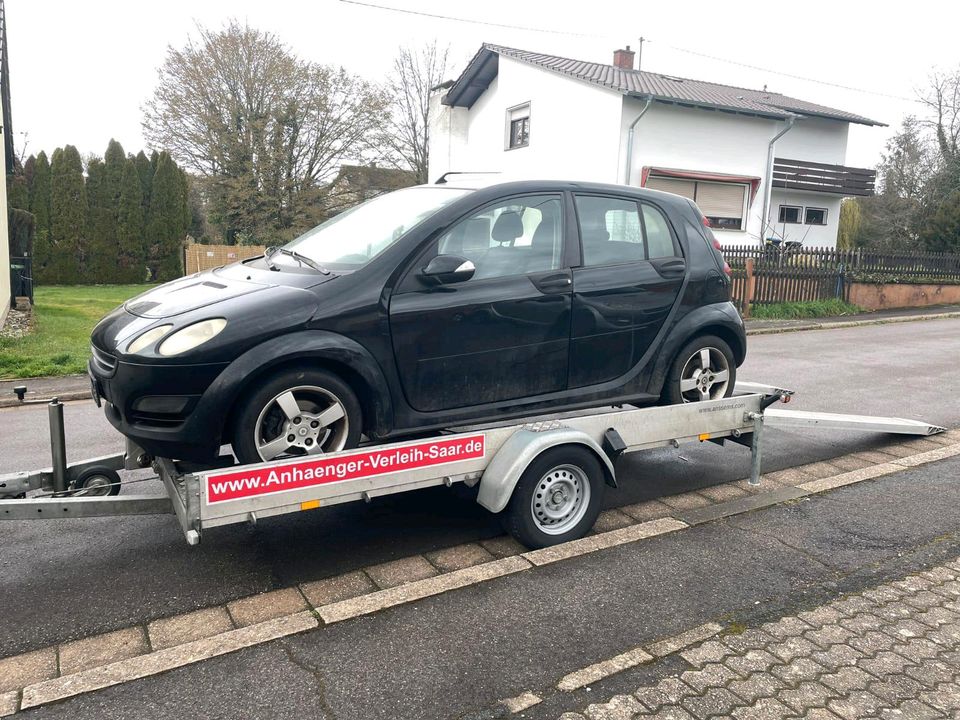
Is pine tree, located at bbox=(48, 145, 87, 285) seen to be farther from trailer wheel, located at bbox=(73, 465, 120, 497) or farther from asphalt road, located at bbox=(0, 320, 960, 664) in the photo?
trailer wheel, located at bbox=(73, 465, 120, 497)

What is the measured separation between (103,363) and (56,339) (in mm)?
10340

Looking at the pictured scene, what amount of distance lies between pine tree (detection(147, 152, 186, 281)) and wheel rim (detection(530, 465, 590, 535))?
26345 millimetres

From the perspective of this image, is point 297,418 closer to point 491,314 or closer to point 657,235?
point 491,314

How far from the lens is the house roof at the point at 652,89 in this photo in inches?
850


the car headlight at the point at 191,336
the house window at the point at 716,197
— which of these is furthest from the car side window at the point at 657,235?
the house window at the point at 716,197

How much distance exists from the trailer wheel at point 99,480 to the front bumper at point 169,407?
724 millimetres

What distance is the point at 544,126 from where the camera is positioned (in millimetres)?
23688

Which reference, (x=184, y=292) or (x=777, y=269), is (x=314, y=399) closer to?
(x=184, y=292)

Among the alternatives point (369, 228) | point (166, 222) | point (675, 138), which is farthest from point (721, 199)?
point (369, 228)

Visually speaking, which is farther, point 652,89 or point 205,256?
point 205,256

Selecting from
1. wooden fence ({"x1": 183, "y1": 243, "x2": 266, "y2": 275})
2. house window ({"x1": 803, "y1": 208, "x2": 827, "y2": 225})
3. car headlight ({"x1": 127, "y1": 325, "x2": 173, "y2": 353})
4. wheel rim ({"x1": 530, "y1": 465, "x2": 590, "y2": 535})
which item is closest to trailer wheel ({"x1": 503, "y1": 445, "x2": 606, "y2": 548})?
wheel rim ({"x1": 530, "y1": 465, "x2": 590, "y2": 535})

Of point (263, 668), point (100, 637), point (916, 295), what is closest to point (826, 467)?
point (263, 668)

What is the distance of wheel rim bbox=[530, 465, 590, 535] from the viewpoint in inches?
172

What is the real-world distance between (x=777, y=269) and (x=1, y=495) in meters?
18.1
